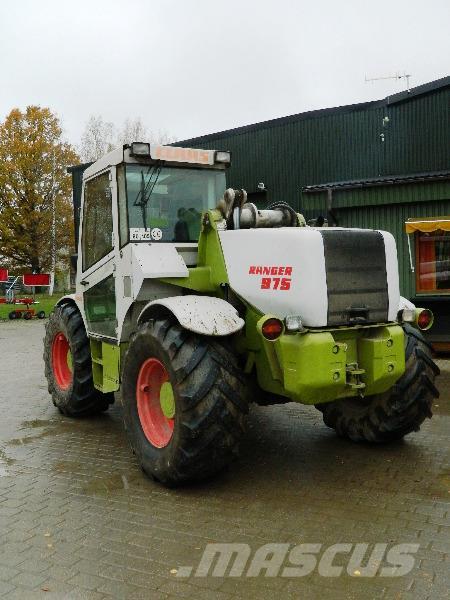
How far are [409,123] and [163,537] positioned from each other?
39.6 feet

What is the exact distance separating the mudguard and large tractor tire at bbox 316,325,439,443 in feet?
5.31

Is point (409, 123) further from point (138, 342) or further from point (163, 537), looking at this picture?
point (163, 537)

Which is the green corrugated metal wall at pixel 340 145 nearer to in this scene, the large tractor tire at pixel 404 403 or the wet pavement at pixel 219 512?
the wet pavement at pixel 219 512

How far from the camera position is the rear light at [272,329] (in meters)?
4.51

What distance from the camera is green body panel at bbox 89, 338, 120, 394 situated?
20.2 feet

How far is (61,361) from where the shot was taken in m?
7.69

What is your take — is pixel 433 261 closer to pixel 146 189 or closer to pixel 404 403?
pixel 404 403

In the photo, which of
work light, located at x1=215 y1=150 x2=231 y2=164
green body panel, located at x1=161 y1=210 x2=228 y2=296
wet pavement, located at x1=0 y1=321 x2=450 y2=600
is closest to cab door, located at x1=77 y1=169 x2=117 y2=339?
green body panel, located at x1=161 y1=210 x2=228 y2=296

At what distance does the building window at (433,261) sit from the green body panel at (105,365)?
8.14 metres

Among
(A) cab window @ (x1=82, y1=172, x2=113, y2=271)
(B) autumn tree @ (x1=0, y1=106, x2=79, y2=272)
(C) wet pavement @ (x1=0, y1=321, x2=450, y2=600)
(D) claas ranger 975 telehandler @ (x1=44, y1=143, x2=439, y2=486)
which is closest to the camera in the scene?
(C) wet pavement @ (x1=0, y1=321, x2=450, y2=600)

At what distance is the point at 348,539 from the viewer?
392 centimetres

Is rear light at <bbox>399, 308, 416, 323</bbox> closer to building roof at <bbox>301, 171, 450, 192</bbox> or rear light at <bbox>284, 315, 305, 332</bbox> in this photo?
rear light at <bbox>284, 315, 305, 332</bbox>

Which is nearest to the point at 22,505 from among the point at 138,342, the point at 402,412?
the point at 138,342

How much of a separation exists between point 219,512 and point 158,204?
9.67ft
